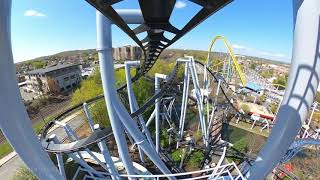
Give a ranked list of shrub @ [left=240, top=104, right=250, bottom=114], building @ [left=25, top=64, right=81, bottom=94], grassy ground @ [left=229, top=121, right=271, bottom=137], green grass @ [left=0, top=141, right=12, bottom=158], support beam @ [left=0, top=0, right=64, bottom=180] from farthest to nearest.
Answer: building @ [left=25, top=64, right=81, bottom=94] → shrub @ [left=240, top=104, right=250, bottom=114] → grassy ground @ [left=229, top=121, right=271, bottom=137] → green grass @ [left=0, top=141, right=12, bottom=158] → support beam @ [left=0, top=0, right=64, bottom=180]

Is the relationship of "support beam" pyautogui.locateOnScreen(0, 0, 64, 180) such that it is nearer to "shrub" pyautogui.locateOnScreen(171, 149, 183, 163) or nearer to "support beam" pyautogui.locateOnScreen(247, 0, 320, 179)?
"support beam" pyautogui.locateOnScreen(247, 0, 320, 179)

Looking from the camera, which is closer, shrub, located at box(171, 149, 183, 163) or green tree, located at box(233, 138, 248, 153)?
shrub, located at box(171, 149, 183, 163)

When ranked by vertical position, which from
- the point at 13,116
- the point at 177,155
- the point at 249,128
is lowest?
the point at 249,128

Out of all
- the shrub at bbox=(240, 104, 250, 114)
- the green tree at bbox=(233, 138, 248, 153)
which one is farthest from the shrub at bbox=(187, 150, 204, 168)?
the shrub at bbox=(240, 104, 250, 114)

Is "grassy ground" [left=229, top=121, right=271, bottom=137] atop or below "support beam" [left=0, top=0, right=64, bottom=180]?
below

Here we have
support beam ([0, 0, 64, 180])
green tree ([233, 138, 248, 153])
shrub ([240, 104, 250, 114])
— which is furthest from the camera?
shrub ([240, 104, 250, 114])

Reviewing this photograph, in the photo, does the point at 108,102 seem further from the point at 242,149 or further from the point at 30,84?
the point at 30,84

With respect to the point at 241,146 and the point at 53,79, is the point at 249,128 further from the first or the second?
the point at 53,79

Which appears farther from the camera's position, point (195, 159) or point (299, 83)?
point (195, 159)

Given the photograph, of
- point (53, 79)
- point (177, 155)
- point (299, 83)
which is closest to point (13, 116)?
point (299, 83)
